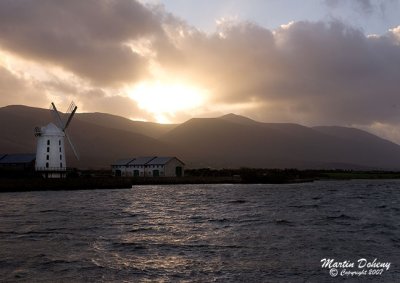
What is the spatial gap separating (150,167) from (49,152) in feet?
112

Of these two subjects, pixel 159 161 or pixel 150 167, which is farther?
pixel 150 167

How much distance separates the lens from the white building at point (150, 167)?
131m

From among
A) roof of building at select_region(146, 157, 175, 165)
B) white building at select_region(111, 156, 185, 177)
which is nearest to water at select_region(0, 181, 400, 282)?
roof of building at select_region(146, 157, 175, 165)

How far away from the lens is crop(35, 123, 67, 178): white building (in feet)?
344

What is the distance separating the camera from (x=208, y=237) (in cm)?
3028

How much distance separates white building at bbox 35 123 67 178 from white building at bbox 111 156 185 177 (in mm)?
30003

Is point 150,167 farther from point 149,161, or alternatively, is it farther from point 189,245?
point 189,245

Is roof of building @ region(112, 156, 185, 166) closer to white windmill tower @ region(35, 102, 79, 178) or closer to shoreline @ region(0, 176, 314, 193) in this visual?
shoreline @ region(0, 176, 314, 193)

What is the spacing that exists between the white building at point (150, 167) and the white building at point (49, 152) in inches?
1181

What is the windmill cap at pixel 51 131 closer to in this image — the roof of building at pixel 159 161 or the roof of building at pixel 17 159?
the roof of building at pixel 17 159

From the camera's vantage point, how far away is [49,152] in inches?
4156

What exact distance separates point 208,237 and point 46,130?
275ft

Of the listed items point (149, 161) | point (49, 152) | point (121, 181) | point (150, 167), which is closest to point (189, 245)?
point (121, 181)

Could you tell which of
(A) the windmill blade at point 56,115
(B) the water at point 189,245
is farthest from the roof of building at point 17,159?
(B) the water at point 189,245
